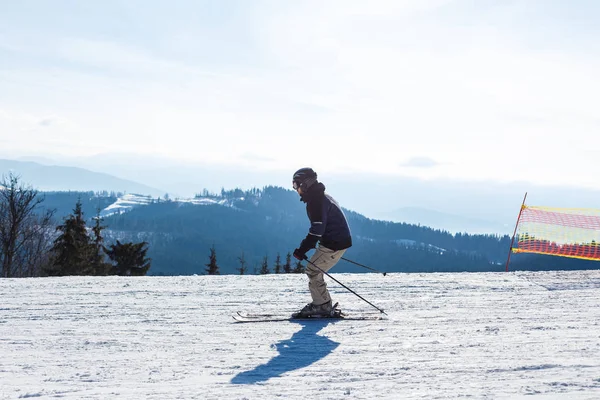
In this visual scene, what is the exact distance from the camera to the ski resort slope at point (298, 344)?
15.9 ft

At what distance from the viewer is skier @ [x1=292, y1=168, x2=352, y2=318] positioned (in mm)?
7793

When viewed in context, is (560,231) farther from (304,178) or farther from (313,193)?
(304,178)

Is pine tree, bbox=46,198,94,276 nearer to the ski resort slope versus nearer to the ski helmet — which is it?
the ski resort slope

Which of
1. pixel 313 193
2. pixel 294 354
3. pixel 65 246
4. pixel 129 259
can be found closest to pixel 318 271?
pixel 313 193

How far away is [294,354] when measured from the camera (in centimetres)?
609

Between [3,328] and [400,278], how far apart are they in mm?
8138

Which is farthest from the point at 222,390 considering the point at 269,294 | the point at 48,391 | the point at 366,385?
the point at 269,294

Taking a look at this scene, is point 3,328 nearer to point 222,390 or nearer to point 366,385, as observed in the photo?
point 222,390

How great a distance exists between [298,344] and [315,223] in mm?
1865

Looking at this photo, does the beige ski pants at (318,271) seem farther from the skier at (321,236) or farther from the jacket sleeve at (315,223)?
the jacket sleeve at (315,223)

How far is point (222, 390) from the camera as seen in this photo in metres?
4.84

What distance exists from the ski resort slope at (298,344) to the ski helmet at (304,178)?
2.07 meters

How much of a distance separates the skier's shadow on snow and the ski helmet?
2.07 m

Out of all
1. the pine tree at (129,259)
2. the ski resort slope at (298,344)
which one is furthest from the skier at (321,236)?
the pine tree at (129,259)
